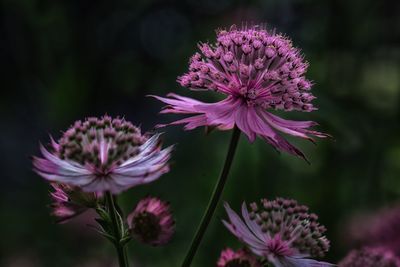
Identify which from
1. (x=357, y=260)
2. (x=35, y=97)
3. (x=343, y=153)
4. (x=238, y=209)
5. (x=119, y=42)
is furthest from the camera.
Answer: (x=35, y=97)

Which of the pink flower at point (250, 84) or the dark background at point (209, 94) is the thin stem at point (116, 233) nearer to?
the pink flower at point (250, 84)

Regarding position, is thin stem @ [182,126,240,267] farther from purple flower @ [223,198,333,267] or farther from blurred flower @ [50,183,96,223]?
blurred flower @ [50,183,96,223]

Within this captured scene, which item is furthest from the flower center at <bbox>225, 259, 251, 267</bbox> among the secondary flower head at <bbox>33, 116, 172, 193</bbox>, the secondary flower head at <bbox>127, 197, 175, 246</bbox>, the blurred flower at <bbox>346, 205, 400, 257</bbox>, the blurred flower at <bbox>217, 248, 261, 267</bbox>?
the blurred flower at <bbox>346, 205, 400, 257</bbox>

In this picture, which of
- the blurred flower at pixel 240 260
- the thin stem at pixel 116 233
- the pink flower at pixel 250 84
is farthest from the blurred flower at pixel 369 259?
the thin stem at pixel 116 233

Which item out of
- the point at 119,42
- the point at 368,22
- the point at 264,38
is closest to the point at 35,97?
the point at 119,42

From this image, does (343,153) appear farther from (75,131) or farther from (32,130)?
(32,130)

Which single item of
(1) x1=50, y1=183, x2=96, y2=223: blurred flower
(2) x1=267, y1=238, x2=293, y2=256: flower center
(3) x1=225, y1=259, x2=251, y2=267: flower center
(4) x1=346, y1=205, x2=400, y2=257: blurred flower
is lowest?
(3) x1=225, y1=259, x2=251, y2=267: flower center
